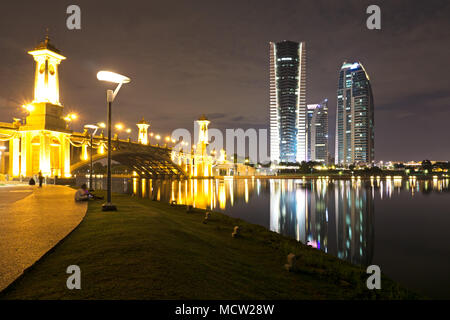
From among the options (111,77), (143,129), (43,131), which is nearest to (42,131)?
(43,131)

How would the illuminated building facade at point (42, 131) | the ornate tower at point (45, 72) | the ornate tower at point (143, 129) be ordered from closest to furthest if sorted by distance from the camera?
the illuminated building facade at point (42, 131)
the ornate tower at point (45, 72)
the ornate tower at point (143, 129)

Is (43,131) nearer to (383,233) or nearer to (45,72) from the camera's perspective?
(45,72)

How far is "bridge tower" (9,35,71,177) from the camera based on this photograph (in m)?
40.5

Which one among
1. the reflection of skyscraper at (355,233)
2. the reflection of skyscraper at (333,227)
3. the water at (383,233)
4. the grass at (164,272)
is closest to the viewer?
the grass at (164,272)

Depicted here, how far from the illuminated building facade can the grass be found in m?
35.8

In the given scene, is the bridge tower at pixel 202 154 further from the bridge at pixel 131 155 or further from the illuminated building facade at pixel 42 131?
the illuminated building facade at pixel 42 131

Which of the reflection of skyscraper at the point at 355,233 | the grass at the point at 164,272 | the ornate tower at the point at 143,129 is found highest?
the ornate tower at the point at 143,129

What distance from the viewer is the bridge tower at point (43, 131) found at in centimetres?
4050

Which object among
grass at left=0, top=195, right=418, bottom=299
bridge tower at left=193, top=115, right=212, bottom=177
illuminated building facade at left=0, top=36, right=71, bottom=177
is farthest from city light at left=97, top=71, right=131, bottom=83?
bridge tower at left=193, top=115, right=212, bottom=177

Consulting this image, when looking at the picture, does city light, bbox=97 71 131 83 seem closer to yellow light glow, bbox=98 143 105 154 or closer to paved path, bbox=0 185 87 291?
paved path, bbox=0 185 87 291

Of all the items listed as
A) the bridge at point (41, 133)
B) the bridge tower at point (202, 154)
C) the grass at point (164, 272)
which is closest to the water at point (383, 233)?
the grass at point (164, 272)

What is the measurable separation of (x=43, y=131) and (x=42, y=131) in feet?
0.40
